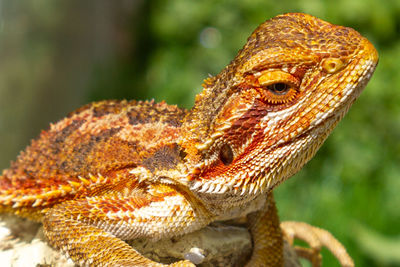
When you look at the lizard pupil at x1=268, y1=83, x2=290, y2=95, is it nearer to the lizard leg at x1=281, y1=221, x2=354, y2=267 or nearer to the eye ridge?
the eye ridge

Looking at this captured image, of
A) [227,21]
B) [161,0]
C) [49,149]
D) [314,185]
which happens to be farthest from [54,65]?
[49,149]

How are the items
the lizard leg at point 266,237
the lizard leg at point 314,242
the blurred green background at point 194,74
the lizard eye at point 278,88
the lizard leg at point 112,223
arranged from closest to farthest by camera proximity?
the lizard eye at point 278,88 → the lizard leg at point 112,223 → the lizard leg at point 266,237 → the lizard leg at point 314,242 → the blurred green background at point 194,74

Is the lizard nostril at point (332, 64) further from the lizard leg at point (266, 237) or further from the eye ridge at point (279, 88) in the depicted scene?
the lizard leg at point (266, 237)

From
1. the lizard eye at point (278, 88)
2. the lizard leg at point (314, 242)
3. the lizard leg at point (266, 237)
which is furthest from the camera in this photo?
the lizard leg at point (314, 242)

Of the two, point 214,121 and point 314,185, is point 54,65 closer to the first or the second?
point 314,185

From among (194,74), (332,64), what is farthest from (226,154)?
(194,74)

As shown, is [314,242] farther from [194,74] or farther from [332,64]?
[194,74]

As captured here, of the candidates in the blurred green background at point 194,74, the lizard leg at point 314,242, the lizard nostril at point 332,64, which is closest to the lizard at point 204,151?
the lizard nostril at point 332,64
